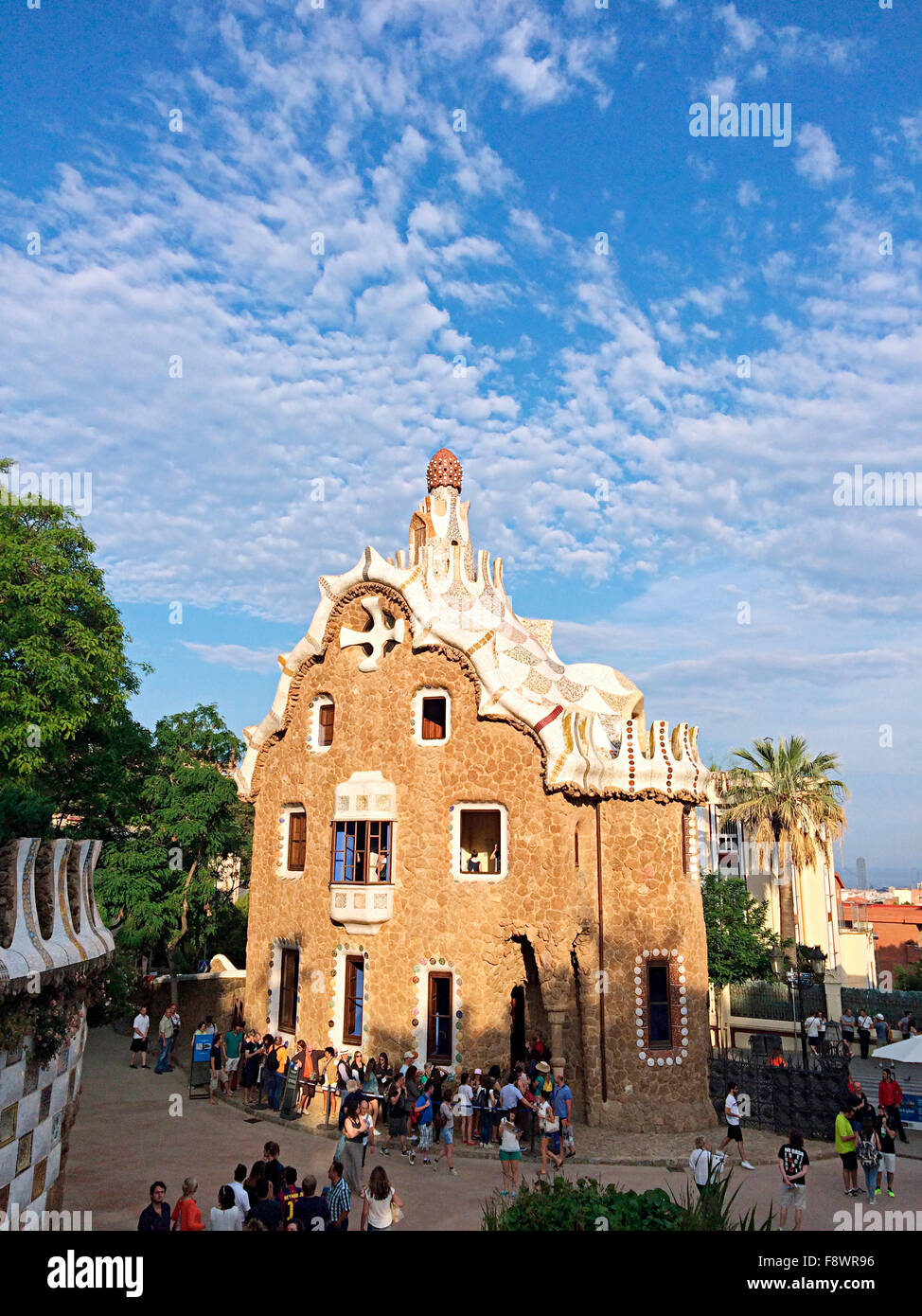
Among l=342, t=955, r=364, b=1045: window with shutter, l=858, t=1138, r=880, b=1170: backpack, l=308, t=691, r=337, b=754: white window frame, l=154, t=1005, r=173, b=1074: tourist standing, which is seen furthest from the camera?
l=308, t=691, r=337, b=754: white window frame

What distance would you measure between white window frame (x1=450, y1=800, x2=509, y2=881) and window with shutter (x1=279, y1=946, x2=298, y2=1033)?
16.3 feet

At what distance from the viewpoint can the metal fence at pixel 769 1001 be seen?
1007 inches

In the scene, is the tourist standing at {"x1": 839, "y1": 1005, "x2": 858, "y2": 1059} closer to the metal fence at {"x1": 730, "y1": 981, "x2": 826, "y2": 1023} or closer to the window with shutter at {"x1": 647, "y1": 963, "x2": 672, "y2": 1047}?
the metal fence at {"x1": 730, "y1": 981, "x2": 826, "y2": 1023}

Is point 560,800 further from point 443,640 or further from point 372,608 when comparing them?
point 372,608

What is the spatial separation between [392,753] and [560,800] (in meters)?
3.74

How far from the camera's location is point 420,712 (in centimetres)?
1936

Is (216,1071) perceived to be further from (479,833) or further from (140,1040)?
(479,833)

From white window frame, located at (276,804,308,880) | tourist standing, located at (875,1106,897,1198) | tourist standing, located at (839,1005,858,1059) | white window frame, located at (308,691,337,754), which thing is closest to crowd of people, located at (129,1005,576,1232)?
white window frame, located at (276,804,308,880)

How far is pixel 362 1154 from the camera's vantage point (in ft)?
37.3

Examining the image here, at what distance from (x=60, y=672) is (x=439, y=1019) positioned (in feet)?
36.3

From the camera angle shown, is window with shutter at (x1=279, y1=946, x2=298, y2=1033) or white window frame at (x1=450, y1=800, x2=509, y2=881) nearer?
white window frame at (x1=450, y1=800, x2=509, y2=881)

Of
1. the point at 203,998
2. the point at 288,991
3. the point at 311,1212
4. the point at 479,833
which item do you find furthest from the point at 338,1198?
the point at 203,998

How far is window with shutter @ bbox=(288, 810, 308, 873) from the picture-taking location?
2127 cm

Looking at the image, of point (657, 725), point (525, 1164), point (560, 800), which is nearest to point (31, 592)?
point (560, 800)
